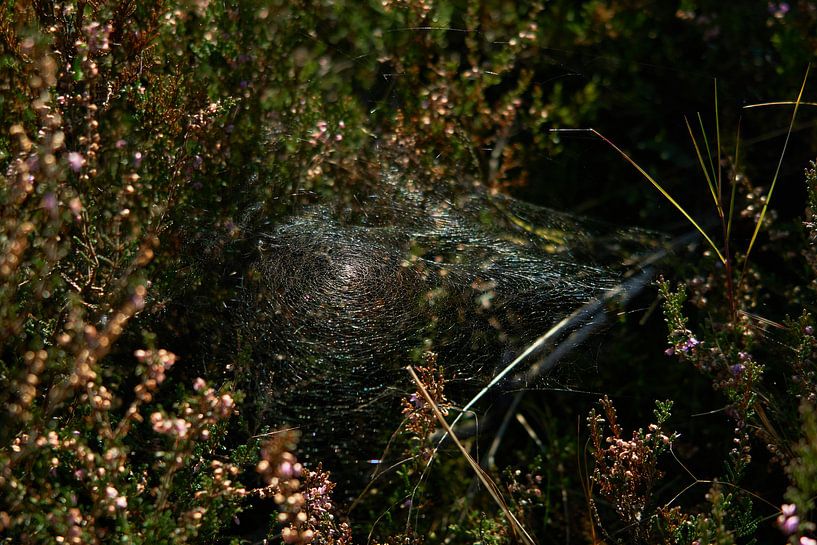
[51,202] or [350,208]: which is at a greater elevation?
[51,202]

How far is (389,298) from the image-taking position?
2334 millimetres

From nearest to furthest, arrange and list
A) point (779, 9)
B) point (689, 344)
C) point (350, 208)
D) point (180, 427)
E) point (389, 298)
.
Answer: point (180, 427) → point (689, 344) → point (389, 298) → point (350, 208) → point (779, 9)

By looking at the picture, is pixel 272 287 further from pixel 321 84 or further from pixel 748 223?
pixel 748 223

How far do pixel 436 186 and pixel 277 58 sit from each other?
0.73m

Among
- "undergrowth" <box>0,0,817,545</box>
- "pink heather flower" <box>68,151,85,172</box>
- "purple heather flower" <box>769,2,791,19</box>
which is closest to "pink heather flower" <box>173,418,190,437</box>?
"undergrowth" <box>0,0,817,545</box>

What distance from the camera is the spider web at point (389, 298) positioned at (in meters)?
2.11

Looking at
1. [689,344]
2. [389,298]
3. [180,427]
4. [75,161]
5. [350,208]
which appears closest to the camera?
[180,427]

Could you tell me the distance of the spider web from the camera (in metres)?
2.11

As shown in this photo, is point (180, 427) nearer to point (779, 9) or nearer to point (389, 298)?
point (389, 298)

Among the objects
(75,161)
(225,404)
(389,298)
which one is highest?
(75,161)

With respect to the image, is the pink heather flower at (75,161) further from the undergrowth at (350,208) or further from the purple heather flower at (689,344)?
the purple heather flower at (689,344)

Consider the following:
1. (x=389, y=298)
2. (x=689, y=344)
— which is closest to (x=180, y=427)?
(x=389, y=298)

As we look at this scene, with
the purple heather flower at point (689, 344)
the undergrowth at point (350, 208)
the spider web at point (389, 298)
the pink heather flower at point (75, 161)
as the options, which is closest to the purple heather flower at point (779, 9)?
the undergrowth at point (350, 208)

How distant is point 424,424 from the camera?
5.69 feet
